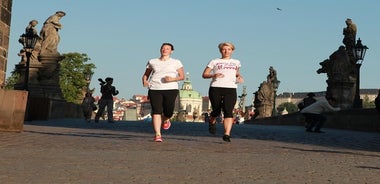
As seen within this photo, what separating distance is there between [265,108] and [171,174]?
114 feet

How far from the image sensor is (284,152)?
953 centimetres

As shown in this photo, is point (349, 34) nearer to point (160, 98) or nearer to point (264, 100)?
point (264, 100)

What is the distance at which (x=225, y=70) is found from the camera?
10.9 m

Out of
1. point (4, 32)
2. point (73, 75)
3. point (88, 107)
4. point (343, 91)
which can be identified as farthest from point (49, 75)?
point (73, 75)

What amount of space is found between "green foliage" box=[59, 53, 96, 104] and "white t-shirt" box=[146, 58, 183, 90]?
66699 mm

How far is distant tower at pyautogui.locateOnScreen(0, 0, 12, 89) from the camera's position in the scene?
12.7 m

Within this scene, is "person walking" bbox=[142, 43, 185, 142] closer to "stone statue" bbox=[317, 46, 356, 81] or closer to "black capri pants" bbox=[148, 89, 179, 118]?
"black capri pants" bbox=[148, 89, 179, 118]

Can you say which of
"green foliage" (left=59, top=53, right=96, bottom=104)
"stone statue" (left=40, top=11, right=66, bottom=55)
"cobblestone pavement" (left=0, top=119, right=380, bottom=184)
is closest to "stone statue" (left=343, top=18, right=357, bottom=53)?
"stone statue" (left=40, top=11, right=66, bottom=55)

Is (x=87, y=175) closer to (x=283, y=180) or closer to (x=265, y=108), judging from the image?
(x=283, y=180)

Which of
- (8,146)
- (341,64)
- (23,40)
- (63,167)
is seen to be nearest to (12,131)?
(8,146)

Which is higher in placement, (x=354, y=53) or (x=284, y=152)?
(x=354, y=53)

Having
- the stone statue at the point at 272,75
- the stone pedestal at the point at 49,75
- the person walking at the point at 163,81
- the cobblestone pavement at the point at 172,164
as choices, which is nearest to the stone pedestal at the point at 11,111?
the cobblestone pavement at the point at 172,164

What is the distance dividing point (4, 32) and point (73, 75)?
226 feet

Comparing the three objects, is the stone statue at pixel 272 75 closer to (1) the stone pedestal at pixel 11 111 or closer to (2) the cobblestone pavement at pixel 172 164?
(1) the stone pedestal at pixel 11 111
